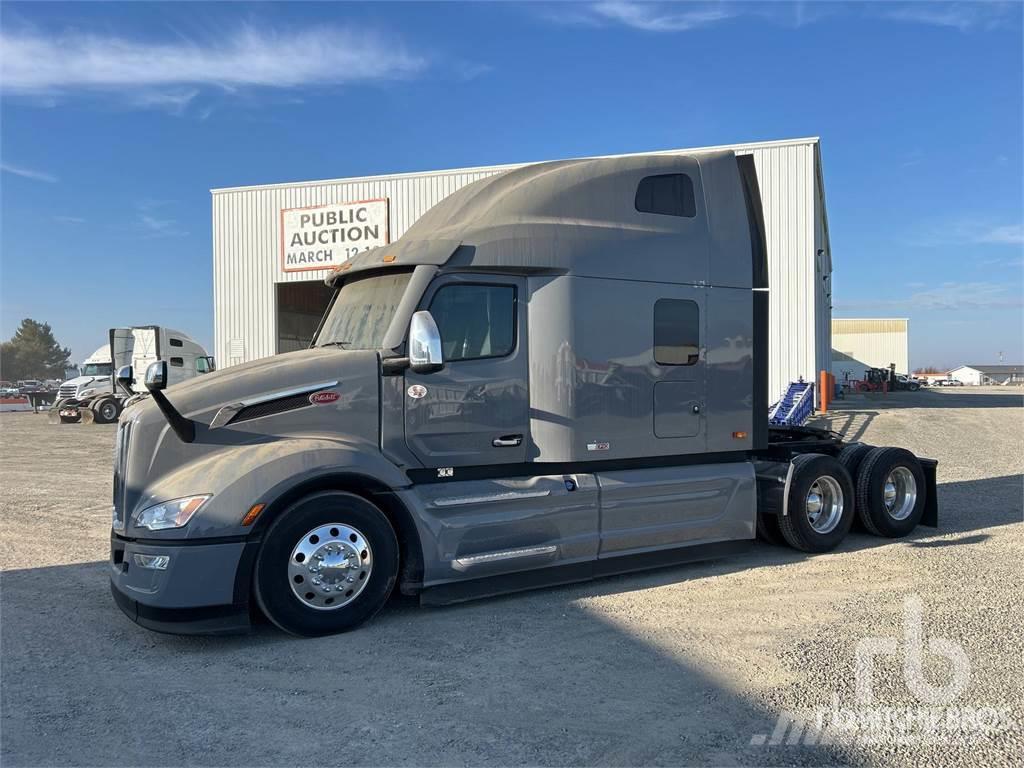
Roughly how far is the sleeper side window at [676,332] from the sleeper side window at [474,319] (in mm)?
1374

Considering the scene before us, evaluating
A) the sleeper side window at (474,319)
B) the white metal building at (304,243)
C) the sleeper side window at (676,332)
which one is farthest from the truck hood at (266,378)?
the white metal building at (304,243)

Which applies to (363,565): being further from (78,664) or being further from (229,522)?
(78,664)

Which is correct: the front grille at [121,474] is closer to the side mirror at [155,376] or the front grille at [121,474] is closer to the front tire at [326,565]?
the side mirror at [155,376]

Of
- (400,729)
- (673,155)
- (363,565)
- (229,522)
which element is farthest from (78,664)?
(673,155)

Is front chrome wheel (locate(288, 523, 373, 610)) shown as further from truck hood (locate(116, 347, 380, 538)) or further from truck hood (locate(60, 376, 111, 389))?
truck hood (locate(60, 376, 111, 389))

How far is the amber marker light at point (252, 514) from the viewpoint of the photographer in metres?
4.86

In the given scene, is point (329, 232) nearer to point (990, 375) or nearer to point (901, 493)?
point (901, 493)

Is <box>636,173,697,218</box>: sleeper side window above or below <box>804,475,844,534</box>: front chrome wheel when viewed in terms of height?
above

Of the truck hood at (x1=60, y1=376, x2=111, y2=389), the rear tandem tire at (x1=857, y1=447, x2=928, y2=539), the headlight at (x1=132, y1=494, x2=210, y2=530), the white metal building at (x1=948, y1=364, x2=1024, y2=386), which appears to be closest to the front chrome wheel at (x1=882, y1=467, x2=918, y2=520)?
the rear tandem tire at (x1=857, y1=447, x2=928, y2=539)

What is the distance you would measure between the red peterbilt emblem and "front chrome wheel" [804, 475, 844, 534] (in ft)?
15.6

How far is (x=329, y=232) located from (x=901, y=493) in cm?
2072

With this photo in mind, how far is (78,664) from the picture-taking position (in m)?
4.68

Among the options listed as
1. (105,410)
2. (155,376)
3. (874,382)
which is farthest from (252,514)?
(874,382)

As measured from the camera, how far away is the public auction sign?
2489 cm
